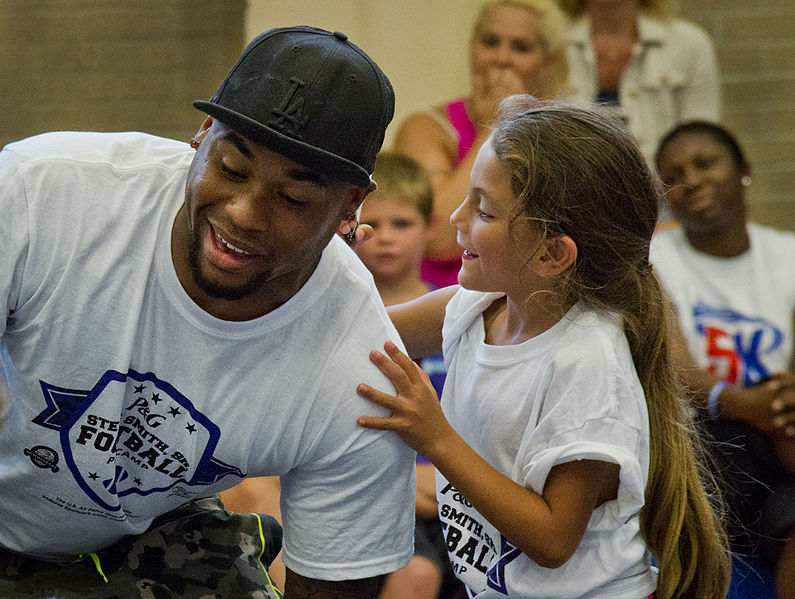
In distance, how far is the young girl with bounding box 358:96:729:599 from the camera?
147 centimetres

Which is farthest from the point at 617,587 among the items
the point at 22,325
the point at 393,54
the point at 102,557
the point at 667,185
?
the point at 393,54

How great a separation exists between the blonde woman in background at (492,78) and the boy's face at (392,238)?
0.44 meters

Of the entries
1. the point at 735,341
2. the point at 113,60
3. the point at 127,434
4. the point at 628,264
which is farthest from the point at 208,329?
the point at 113,60

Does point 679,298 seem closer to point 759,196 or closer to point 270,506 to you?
point 270,506

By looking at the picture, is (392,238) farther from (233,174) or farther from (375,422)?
(233,174)

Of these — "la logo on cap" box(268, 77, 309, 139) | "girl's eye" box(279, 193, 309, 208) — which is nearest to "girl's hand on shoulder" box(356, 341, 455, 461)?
"girl's eye" box(279, 193, 309, 208)

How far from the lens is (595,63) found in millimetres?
3789

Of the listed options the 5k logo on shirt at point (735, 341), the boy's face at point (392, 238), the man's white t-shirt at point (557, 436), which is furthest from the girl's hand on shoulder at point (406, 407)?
the 5k logo on shirt at point (735, 341)

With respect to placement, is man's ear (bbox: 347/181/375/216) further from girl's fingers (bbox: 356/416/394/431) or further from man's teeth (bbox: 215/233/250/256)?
girl's fingers (bbox: 356/416/394/431)

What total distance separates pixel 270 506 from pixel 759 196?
3.13 metres

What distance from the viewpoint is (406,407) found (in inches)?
56.6

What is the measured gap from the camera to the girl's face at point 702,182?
3.08 m

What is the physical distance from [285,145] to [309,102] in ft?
0.23

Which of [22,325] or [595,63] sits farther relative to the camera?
[595,63]
